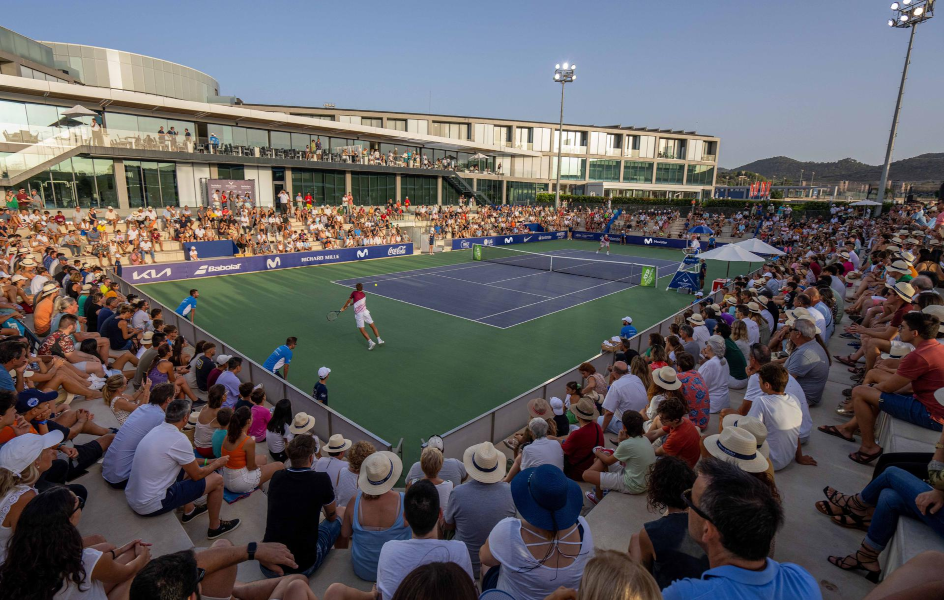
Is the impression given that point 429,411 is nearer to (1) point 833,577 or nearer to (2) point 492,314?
(1) point 833,577

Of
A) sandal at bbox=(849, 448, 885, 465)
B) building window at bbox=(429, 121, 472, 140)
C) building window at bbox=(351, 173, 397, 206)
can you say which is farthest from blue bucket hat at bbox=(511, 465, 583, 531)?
building window at bbox=(429, 121, 472, 140)

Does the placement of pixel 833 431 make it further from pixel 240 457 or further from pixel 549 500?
pixel 240 457

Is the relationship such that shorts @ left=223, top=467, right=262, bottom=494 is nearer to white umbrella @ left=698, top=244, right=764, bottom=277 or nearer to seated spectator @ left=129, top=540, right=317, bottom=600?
seated spectator @ left=129, top=540, right=317, bottom=600

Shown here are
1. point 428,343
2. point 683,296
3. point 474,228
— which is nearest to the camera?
point 428,343

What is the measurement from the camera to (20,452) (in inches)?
171

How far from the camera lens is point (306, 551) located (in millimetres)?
4719

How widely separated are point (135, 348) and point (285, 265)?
17.6 meters

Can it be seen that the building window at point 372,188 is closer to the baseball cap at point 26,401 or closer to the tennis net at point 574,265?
the tennis net at point 574,265

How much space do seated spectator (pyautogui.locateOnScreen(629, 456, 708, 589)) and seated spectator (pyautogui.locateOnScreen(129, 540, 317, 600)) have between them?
2641 millimetres

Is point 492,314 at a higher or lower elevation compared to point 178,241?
lower

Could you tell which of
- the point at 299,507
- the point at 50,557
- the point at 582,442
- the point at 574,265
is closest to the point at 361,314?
the point at 582,442

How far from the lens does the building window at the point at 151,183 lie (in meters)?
32.4

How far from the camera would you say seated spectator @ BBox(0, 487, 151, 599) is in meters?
3.05

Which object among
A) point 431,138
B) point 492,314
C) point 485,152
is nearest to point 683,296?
point 492,314
